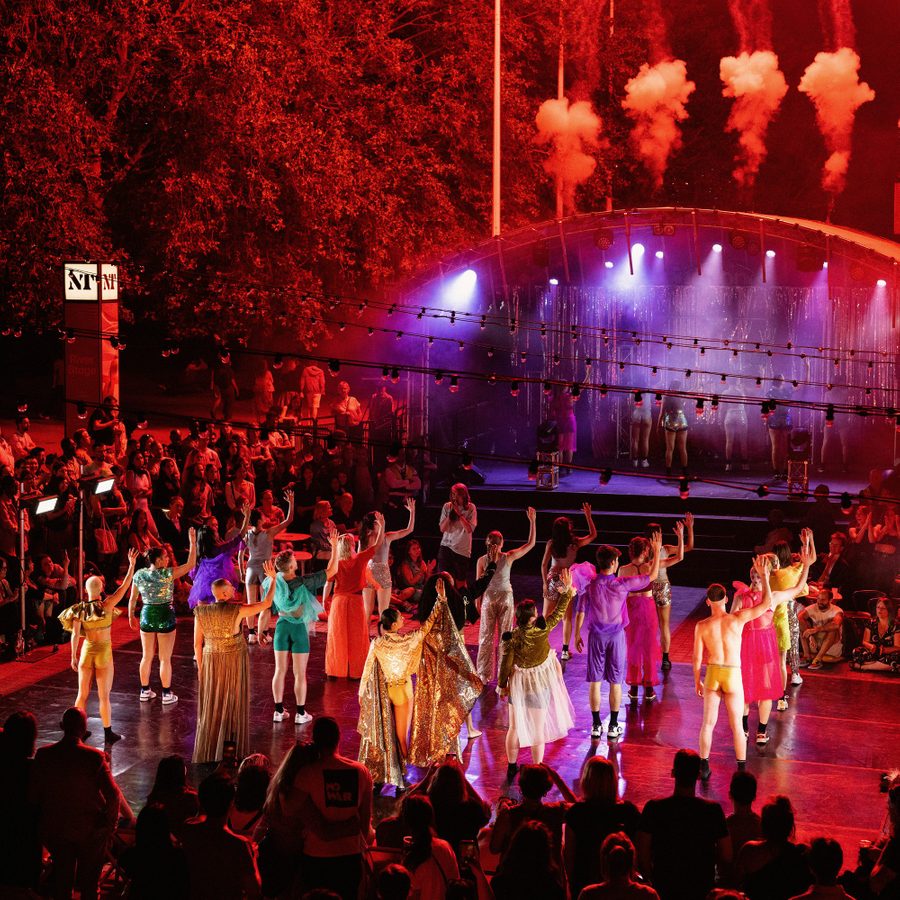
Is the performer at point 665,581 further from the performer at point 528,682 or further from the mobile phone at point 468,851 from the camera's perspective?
the mobile phone at point 468,851

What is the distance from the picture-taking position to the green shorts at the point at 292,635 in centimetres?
1168

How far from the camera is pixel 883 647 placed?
13531 millimetres

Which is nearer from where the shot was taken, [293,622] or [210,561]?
[293,622]

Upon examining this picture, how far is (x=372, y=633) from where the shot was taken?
49.0 ft

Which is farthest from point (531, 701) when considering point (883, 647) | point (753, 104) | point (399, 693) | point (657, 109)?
point (753, 104)

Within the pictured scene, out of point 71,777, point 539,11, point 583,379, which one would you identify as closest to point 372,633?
point 71,777

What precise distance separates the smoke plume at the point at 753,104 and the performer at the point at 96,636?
30954 mm

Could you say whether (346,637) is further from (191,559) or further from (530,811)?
(530,811)

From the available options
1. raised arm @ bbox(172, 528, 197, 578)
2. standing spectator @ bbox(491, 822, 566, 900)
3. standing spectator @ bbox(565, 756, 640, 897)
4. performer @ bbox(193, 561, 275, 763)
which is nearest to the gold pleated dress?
performer @ bbox(193, 561, 275, 763)

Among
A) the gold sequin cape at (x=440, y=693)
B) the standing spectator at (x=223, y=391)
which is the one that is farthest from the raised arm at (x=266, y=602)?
the standing spectator at (x=223, y=391)

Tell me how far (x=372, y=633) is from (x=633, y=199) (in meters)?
26.3

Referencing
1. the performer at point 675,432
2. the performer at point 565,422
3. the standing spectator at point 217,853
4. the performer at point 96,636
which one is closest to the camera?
the standing spectator at point 217,853

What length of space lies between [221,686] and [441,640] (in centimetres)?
173

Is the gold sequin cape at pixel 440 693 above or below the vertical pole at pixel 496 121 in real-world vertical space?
below
